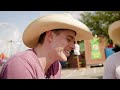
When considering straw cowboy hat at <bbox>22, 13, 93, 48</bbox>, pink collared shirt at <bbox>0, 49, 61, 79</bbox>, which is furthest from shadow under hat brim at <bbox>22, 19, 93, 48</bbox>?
pink collared shirt at <bbox>0, 49, 61, 79</bbox>

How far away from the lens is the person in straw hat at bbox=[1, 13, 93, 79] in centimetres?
132

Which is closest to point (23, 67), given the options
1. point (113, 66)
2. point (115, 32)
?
point (113, 66)

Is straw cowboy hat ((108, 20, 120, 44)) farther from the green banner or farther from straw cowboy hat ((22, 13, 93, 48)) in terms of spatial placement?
the green banner

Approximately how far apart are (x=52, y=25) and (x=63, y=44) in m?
0.14

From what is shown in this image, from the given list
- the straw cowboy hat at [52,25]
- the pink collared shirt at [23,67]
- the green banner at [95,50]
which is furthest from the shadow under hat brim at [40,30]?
the green banner at [95,50]

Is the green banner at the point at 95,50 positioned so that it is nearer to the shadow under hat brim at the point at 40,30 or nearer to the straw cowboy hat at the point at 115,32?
the straw cowboy hat at the point at 115,32

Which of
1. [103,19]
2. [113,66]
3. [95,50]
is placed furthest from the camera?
[103,19]

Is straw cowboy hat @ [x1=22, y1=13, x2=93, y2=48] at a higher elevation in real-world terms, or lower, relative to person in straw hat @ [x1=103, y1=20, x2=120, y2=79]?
higher

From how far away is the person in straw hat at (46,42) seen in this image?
1320 mm

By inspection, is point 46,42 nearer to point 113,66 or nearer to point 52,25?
point 52,25

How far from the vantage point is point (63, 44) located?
1.41m

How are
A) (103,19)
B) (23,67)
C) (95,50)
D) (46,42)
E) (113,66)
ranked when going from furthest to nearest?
(103,19) → (95,50) → (113,66) → (46,42) → (23,67)
